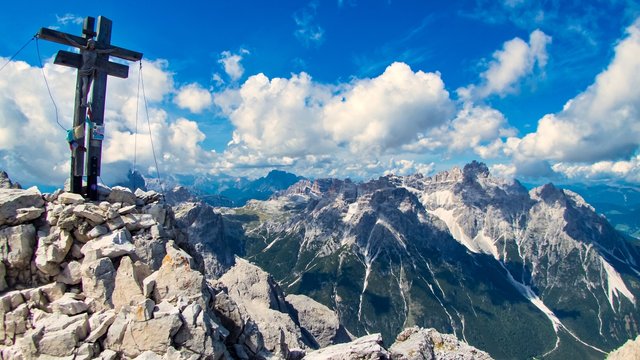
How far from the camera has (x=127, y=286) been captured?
52.4 ft

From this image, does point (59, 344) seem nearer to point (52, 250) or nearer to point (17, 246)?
point (52, 250)

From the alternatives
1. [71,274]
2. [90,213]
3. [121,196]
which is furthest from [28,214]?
[121,196]

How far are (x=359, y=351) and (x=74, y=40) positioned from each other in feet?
65.9

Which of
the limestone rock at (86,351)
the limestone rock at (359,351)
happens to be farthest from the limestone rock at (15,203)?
the limestone rock at (359,351)

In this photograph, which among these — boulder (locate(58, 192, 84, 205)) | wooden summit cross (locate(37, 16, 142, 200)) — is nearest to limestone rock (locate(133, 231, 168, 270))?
boulder (locate(58, 192, 84, 205))

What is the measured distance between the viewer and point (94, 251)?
656 inches

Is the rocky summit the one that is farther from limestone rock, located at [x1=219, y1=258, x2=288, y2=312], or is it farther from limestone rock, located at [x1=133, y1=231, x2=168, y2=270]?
limestone rock, located at [x1=219, y1=258, x2=288, y2=312]

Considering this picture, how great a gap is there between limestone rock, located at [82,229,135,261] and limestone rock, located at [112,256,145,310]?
501 millimetres

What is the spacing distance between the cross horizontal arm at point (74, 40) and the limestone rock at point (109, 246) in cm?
994

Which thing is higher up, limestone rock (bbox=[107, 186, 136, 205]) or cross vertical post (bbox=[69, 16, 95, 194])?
cross vertical post (bbox=[69, 16, 95, 194])

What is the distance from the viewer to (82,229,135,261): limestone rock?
16688 mm

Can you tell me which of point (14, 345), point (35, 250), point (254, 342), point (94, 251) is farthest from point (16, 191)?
point (254, 342)

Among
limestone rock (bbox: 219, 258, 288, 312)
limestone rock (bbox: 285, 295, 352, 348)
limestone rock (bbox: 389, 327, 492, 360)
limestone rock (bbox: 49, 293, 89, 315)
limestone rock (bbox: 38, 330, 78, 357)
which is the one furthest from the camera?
limestone rock (bbox: 219, 258, 288, 312)

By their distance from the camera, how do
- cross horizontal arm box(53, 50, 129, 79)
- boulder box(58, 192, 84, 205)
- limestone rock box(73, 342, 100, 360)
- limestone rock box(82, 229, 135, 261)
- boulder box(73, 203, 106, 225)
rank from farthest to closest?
cross horizontal arm box(53, 50, 129, 79) → boulder box(58, 192, 84, 205) → boulder box(73, 203, 106, 225) → limestone rock box(82, 229, 135, 261) → limestone rock box(73, 342, 100, 360)
